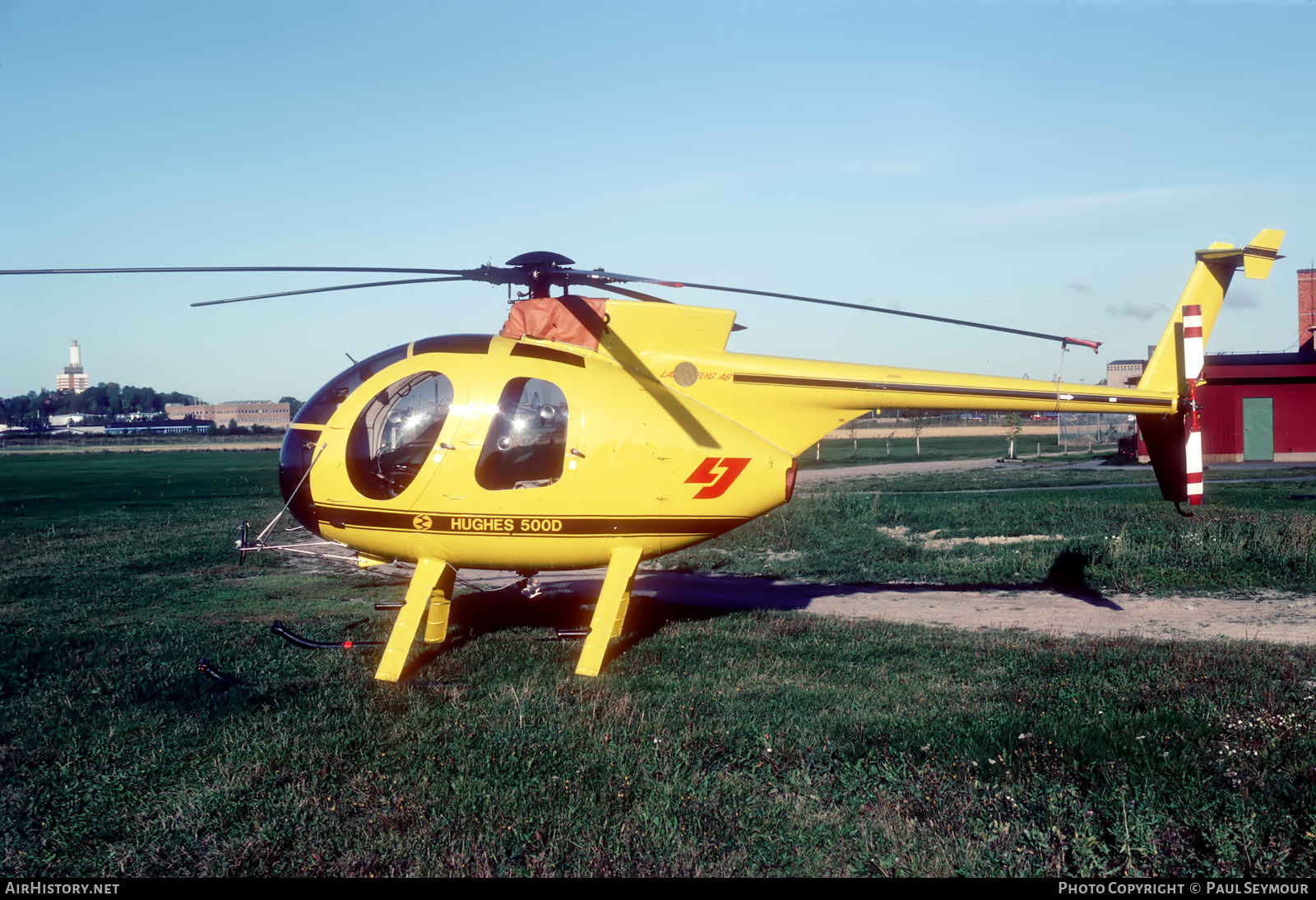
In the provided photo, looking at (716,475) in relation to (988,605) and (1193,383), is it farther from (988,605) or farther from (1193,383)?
(1193,383)

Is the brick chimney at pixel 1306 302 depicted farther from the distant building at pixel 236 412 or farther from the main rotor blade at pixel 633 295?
the distant building at pixel 236 412

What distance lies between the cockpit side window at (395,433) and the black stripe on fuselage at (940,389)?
10.6 feet

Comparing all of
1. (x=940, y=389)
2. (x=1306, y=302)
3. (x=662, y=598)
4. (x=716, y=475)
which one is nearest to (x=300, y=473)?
(x=716, y=475)

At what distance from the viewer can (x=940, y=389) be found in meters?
10.0

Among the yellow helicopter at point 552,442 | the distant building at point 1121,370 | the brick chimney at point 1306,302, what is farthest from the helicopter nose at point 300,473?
the distant building at point 1121,370

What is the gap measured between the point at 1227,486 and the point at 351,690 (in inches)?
1096

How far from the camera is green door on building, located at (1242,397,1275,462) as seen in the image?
123 feet

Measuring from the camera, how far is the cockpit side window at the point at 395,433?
28.8 ft

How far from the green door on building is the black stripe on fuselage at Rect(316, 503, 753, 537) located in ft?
125

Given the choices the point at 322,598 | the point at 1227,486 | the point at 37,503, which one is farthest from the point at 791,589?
the point at 37,503

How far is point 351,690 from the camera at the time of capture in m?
7.80

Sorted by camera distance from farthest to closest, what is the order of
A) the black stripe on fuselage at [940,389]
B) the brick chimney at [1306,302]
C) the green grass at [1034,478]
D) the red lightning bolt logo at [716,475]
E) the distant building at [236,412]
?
1. the distant building at [236,412]
2. the brick chimney at [1306,302]
3. the green grass at [1034,478]
4. the black stripe on fuselage at [940,389]
5. the red lightning bolt logo at [716,475]

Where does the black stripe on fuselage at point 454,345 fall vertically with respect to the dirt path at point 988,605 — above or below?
above

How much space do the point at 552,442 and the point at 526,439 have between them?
27 cm
